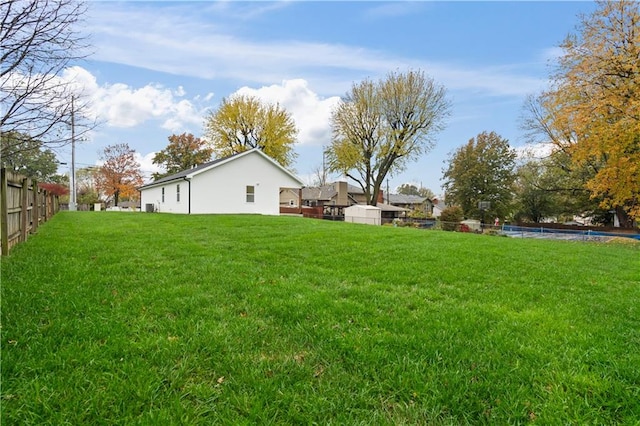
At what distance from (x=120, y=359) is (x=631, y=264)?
9.77 metres

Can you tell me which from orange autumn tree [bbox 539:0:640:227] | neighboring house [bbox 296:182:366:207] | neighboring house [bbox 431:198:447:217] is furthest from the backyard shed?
neighboring house [bbox 431:198:447:217]

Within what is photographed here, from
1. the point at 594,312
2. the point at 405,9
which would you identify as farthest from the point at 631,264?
the point at 405,9

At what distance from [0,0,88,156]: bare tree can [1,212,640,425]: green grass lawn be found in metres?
2.09

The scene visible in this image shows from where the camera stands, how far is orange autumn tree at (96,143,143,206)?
1660 inches

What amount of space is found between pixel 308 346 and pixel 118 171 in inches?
1872

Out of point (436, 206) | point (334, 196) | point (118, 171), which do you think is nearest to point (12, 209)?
point (118, 171)

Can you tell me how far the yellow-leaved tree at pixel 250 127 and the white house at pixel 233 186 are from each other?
14.4 m

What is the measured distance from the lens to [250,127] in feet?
120

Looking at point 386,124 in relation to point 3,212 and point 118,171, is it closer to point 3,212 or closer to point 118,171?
point 3,212

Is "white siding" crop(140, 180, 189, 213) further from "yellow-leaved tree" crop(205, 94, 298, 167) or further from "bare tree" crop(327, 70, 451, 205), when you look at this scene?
"bare tree" crop(327, 70, 451, 205)

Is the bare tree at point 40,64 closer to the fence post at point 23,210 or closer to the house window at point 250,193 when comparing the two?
the fence post at point 23,210

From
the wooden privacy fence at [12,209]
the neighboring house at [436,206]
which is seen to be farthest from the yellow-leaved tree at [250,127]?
the neighboring house at [436,206]

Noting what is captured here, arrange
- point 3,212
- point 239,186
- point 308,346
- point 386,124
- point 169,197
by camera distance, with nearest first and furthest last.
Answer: point 308,346 → point 3,212 → point 239,186 → point 169,197 → point 386,124

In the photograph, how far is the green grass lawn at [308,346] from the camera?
1.99 meters
